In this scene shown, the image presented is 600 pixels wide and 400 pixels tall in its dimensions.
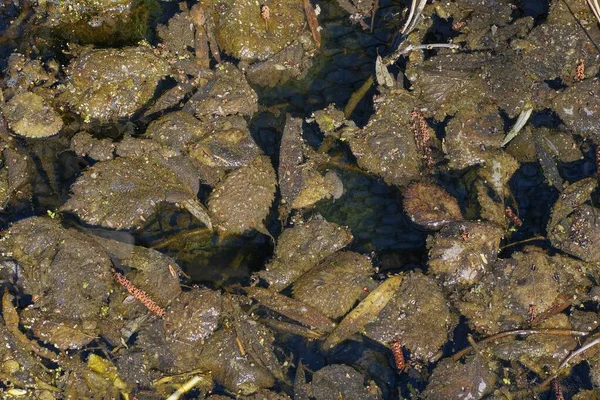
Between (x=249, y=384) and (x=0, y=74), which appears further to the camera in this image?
(x=0, y=74)

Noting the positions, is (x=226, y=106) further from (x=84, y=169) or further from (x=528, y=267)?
(x=528, y=267)

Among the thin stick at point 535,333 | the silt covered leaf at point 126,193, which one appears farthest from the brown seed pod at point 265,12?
the thin stick at point 535,333

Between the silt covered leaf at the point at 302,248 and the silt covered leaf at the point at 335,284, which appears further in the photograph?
the silt covered leaf at the point at 302,248

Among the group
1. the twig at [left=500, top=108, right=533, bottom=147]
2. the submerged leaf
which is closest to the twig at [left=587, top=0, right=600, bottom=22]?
the twig at [left=500, top=108, right=533, bottom=147]

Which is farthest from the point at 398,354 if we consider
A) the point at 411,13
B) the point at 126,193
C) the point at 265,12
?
the point at 265,12

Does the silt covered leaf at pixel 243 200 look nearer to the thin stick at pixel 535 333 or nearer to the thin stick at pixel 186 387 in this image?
the thin stick at pixel 186 387

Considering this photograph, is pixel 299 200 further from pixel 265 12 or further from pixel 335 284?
pixel 265 12

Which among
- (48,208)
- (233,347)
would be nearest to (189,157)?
(48,208)

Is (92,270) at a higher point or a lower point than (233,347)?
higher
